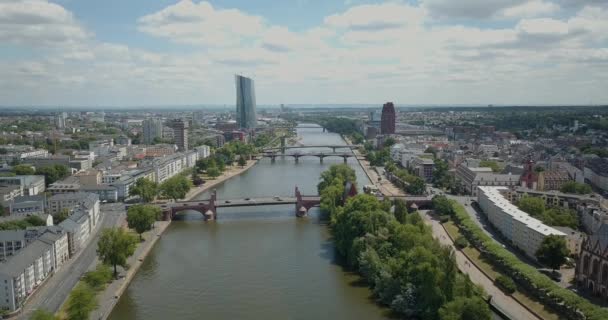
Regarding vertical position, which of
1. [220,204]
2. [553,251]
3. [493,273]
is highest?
[553,251]

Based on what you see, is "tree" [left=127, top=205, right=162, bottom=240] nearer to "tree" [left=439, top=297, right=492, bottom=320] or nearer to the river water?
the river water

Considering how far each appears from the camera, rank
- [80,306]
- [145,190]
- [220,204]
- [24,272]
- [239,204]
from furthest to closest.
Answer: [145,190]
[239,204]
[220,204]
[24,272]
[80,306]

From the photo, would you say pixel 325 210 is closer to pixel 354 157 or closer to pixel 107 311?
pixel 107 311

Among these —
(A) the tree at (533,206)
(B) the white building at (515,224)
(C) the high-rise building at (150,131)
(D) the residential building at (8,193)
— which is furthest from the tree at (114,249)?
(C) the high-rise building at (150,131)

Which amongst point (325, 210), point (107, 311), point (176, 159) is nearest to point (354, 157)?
point (176, 159)

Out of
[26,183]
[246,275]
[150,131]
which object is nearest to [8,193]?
[26,183]

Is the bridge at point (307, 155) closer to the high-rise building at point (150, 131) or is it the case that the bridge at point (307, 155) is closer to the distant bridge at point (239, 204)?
the high-rise building at point (150, 131)

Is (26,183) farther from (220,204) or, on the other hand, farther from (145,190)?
(220,204)
